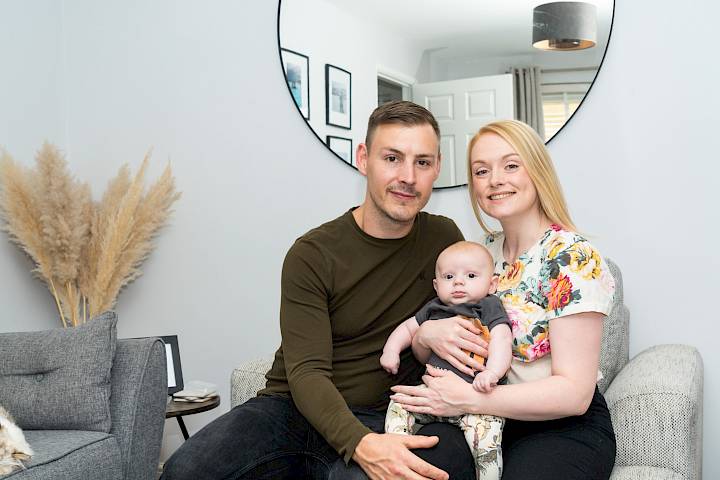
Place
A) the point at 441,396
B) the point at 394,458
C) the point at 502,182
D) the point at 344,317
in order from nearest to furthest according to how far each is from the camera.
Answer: the point at 394,458
the point at 441,396
the point at 502,182
the point at 344,317

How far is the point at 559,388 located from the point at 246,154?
1.78m

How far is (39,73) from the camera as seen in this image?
3330 millimetres

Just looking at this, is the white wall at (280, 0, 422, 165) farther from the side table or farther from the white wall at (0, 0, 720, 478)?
the side table

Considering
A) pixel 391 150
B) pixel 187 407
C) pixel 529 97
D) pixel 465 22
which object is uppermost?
pixel 465 22

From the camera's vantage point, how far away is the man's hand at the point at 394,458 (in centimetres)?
162

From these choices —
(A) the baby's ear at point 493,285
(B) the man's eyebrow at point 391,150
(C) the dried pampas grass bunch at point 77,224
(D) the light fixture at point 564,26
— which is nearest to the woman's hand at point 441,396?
(A) the baby's ear at point 493,285

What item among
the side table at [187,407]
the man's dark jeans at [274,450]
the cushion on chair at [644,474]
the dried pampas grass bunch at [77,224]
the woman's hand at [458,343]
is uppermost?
the dried pampas grass bunch at [77,224]

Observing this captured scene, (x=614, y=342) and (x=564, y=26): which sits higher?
(x=564, y=26)

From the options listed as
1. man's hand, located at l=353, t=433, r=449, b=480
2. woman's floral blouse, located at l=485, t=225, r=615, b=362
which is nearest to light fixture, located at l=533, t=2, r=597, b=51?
woman's floral blouse, located at l=485, t=225, r=615, b=362

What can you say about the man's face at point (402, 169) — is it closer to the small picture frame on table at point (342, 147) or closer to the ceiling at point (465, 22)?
the ceiling at point (465, 22)

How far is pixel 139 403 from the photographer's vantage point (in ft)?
7.66

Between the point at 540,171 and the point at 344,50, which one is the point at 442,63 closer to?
the point at 344,50

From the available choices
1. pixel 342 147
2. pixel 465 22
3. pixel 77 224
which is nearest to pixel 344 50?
pixel 342 147

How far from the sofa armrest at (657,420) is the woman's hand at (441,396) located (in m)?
0.36
